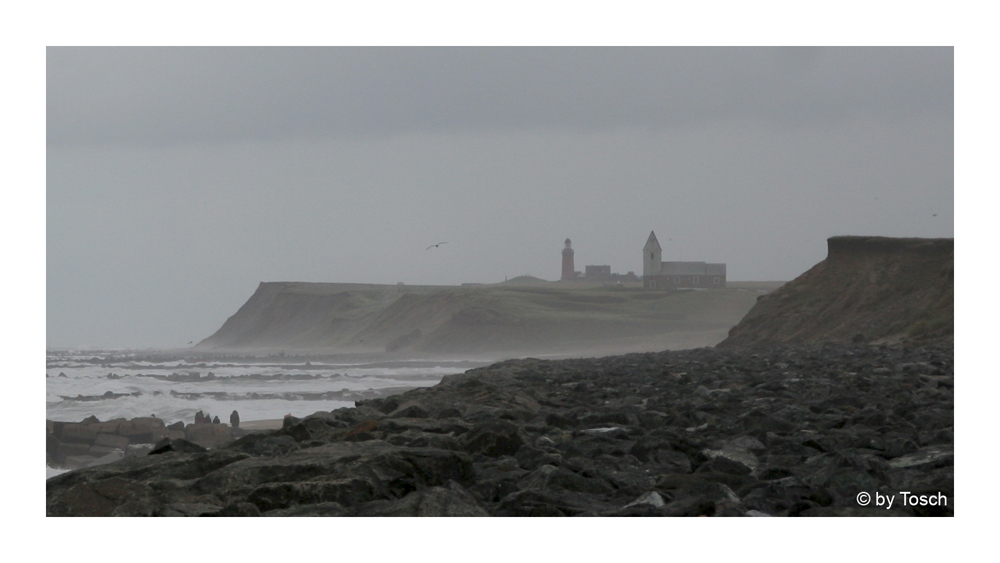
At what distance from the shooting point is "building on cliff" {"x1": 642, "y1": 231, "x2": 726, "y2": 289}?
3792 inches

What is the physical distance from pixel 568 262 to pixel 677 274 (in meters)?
33.7

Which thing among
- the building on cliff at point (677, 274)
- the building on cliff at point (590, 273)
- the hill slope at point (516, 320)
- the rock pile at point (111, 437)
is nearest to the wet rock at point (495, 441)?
the rock pile at point (111, 437)

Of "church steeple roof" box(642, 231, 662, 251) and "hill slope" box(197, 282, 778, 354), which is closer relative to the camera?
"hill slope" box(197, 282, 778, 354)

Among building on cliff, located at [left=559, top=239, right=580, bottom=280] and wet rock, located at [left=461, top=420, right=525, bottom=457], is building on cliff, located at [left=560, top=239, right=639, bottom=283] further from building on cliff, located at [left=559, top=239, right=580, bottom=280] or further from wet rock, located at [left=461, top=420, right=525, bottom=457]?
wet rock, located at [left=461, top=420, right=525, bottom=457]

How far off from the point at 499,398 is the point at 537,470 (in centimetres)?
410

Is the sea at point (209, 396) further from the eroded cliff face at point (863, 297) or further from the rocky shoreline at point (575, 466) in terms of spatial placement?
the eroded cliff face at point (863, 297)

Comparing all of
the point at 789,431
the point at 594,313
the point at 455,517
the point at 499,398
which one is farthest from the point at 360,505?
the point at 594,313

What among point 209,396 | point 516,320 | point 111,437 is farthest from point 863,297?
point 516,320

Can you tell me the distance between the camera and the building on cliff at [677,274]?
9631 cm

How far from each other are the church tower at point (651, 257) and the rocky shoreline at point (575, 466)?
91976mm

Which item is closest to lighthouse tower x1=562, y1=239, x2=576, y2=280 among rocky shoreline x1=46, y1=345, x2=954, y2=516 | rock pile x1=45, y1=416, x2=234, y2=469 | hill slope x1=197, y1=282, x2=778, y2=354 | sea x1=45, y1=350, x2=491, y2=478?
hill slope x1=197, y1=282, x2=778, y2=354

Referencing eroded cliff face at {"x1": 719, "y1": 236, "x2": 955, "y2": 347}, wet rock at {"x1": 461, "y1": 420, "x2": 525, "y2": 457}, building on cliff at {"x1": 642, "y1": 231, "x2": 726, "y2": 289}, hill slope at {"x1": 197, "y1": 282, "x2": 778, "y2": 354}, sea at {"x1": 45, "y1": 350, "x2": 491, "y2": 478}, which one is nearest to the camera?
wet rock at {"x1": 461, "y1": 420, "x2": 525, "y2": 457}

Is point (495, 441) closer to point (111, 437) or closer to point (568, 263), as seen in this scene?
point (111, 437)

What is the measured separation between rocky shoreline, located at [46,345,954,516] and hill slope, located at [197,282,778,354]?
50.9 meters
